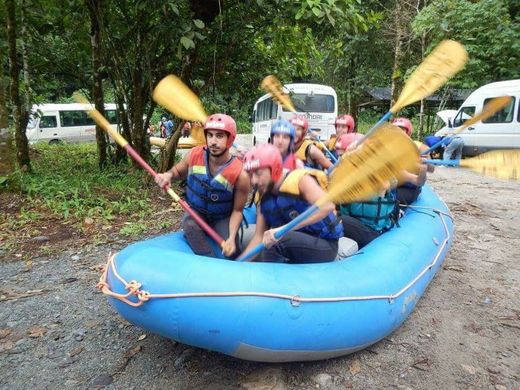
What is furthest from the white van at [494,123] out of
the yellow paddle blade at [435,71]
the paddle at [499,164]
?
the paddle at [499,164]

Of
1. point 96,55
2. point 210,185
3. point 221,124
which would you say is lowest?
point 210,185

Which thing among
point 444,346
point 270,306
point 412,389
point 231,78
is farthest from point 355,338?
point 231,78

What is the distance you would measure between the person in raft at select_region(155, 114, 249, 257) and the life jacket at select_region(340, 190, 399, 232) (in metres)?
1.07

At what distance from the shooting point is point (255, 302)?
2170 mm

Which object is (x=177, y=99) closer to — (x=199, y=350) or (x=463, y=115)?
(x=199, y=350)

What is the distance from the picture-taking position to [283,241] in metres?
2.70

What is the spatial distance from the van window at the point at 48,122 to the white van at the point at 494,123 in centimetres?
1517

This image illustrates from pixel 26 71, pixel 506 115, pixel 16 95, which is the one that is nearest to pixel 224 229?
pixel 16 95

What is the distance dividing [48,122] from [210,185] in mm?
16699

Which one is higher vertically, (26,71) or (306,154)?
(26,71)

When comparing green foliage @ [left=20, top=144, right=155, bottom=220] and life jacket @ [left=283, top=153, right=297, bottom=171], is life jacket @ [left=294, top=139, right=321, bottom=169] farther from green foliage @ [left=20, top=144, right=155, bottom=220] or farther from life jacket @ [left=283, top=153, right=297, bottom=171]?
green foliage @ [left=20, top=144, right=155, bottom=220]

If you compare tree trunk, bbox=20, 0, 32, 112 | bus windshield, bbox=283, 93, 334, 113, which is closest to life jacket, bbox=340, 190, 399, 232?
tree trunk, bbox=20, 0, 32, 112

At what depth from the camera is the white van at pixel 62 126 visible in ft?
55.0

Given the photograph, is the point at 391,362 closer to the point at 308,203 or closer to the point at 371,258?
the point at 371,258
